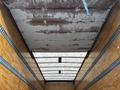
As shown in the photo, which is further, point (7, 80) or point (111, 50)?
point (111, 50)

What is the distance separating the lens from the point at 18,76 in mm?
4965

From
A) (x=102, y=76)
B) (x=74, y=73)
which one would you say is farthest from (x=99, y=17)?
(x=74, y=73)


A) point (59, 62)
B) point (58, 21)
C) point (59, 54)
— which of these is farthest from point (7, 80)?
point (59, 62)

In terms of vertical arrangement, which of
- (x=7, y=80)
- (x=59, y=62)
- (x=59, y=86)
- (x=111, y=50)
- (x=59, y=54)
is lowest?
(x=7, y=80)

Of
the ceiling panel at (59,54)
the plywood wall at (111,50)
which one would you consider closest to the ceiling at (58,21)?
the plywood wall at (111,50)

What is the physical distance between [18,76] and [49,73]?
5261 mm

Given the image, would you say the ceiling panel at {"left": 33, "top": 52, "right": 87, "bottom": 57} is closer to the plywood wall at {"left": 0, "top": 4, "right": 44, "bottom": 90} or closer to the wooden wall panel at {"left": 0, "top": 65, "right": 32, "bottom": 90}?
the plywood wall at {"left": 0, "top": 4, "right": 44, "bottom": 90}

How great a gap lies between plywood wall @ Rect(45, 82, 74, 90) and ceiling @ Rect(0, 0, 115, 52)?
6.57 metres

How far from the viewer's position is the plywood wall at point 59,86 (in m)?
12.5

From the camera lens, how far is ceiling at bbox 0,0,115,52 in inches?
151

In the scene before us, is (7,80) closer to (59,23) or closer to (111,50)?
(59,23)

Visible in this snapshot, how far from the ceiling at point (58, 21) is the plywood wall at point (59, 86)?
6.57 meters

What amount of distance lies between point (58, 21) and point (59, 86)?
8475 mm

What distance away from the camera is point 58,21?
4535 mm
